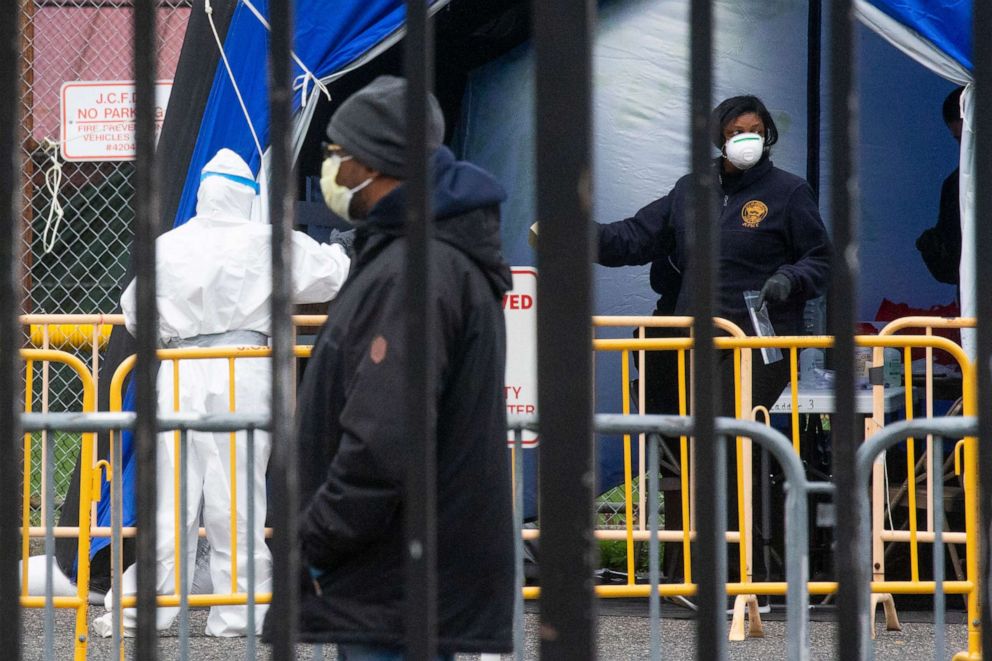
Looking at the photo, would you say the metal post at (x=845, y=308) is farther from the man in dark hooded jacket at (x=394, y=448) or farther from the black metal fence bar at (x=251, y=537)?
the black metal fence bar at (x=251, y=537)

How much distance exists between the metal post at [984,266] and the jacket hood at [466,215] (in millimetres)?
1531

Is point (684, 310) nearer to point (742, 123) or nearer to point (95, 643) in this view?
point (742, 123)

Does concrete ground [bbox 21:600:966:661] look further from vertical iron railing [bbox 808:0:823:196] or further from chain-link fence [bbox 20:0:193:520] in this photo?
chain-link fence [bbox 20:0:193:520]

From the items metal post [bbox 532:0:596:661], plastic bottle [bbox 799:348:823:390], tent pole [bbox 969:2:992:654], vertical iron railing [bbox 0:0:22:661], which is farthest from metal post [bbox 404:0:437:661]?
plastic bottle [bbox 799:348:823:390]

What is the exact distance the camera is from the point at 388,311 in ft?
8.27

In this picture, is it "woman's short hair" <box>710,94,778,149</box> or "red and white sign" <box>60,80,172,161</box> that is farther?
"red and white sign" <box>60,80,172,161</box>

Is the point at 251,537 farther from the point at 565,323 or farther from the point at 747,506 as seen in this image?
the point at 565,323

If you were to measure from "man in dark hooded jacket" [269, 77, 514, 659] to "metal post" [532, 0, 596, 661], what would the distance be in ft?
4.45

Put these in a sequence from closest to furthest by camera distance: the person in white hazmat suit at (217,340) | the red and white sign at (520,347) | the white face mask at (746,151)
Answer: the red and white sign at (520,347) < the person in white hazmat suit at (217,340) < the white face mask at (746,151)

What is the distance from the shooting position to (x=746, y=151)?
5957mm

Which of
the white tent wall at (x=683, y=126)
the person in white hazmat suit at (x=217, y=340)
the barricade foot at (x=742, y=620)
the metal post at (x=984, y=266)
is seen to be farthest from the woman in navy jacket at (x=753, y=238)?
the metal post at (x=984, y=266)

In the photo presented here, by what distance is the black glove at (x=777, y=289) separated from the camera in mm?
5547

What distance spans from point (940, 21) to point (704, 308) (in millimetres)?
5354

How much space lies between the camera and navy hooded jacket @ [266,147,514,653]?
2500mm
